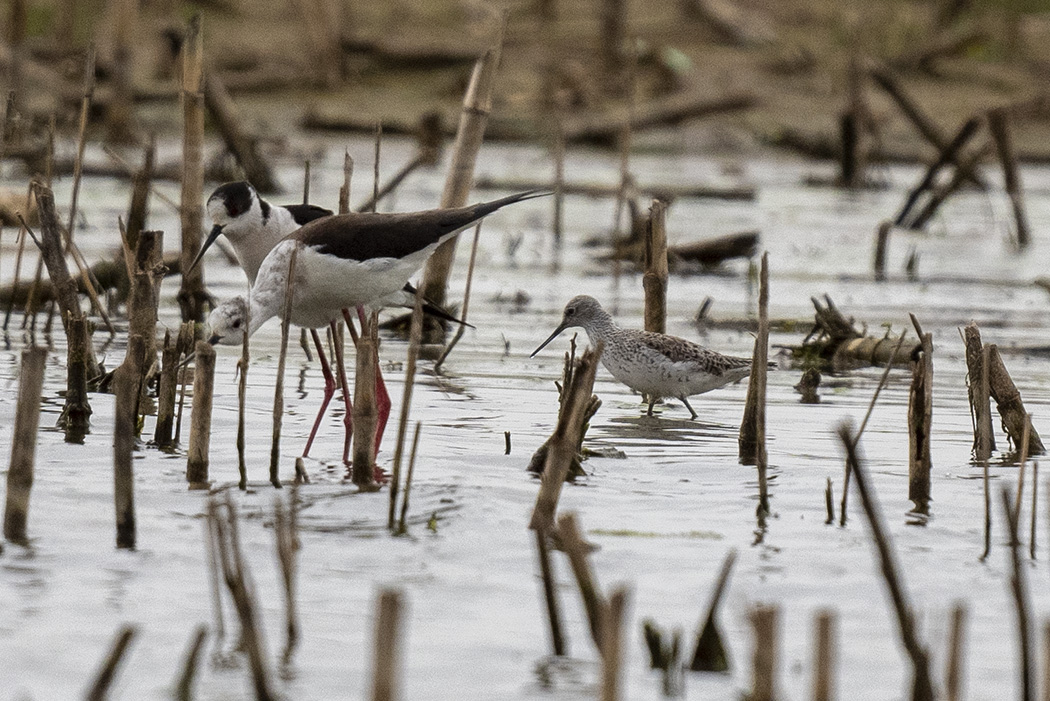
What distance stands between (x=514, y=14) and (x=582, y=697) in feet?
78.1

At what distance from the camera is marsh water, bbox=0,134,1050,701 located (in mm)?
3910

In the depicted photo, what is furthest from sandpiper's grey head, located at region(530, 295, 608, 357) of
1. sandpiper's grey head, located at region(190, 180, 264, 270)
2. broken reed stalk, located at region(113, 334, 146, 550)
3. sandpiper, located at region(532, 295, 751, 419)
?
broken reed stalk, located at region(113, 334, 146, 550)

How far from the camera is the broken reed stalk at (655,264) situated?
7.60m

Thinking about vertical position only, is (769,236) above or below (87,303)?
above

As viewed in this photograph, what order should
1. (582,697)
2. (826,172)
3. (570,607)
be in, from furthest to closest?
(826,172), (570,607), (582,697)

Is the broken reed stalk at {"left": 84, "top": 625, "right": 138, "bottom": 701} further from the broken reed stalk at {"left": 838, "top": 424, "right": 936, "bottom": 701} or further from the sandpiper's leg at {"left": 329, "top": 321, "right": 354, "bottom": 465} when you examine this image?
the sandpiper's leg at {"left": 329, "top": 321, "right": 354, "bottom": 465}

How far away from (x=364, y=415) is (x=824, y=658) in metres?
2.62

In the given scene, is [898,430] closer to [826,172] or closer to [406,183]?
[406,183]

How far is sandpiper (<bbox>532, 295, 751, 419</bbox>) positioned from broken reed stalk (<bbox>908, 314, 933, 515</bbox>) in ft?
6.11

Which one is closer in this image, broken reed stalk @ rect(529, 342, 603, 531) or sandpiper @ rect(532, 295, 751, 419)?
broken reed stalk @ rect(529, 342, 603, 531)

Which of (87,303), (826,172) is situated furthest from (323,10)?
(87,303)

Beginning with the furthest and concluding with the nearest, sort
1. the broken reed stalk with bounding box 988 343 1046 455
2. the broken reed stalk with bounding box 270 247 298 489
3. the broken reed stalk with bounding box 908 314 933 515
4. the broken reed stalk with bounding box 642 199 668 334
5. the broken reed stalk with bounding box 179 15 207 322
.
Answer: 1. the broken reed stalk with bounding box 179 15 207 322
2. the broken reed stalk with bounding box 642 199 668 334
3. the broken reed stalk with bounding box 988 343 1046 455
4. the broken reed stalk with bounding box 908 314 933 515
5. the broken reed stalk with bounding box 270 247 298 489

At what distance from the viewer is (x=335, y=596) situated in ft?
14.4

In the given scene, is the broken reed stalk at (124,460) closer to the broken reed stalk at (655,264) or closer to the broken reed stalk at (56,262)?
the broken reed stalk at (56,262)
